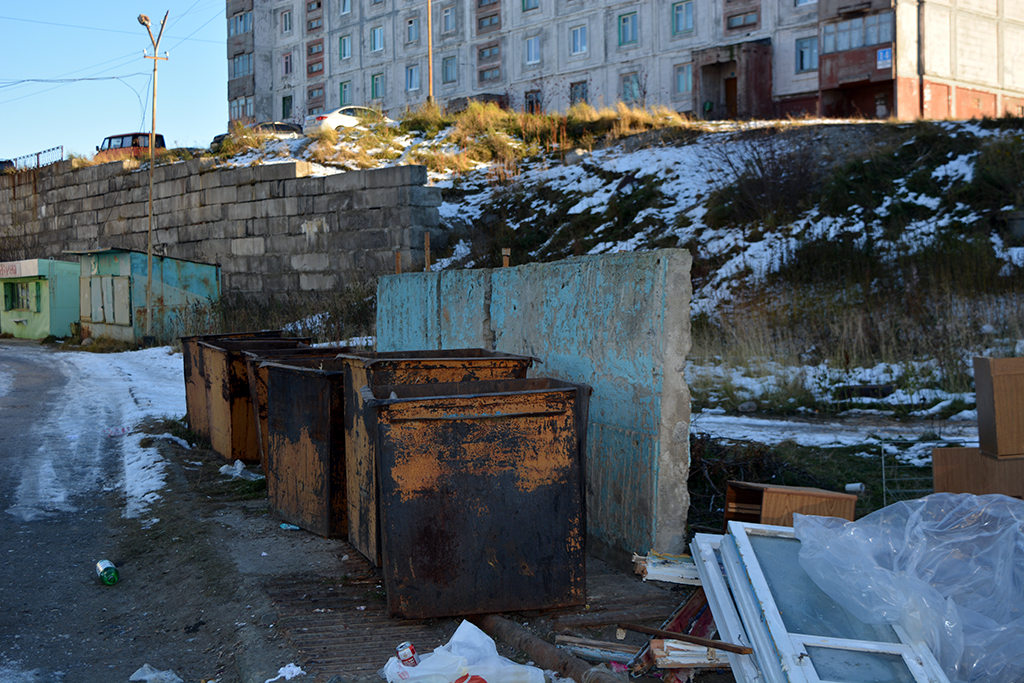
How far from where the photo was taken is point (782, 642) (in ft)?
10.3

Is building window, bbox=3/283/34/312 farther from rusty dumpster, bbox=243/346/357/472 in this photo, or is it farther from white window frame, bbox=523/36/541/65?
white window frame, bbox=523/36/541/65

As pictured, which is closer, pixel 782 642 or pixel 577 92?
pixel 782 642

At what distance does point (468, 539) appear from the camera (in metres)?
3.89

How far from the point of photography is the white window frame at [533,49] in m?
40.1

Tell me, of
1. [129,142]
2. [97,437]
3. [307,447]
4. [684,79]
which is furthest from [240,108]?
[307,447]

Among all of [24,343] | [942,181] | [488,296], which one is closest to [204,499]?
[488,296]

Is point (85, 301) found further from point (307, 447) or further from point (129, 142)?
point (307, 447)

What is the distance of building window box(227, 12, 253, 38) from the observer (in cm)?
5200

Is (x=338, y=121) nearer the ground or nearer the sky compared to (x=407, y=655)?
nearer the sky

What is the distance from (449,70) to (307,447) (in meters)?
41.5

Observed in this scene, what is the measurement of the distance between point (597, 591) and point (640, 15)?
36198 mm

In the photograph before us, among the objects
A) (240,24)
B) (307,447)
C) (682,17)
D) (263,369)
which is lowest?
(307,447)

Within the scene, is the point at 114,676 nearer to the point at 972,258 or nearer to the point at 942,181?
the point at 972,258

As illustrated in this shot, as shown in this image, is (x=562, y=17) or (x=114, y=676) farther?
(x=562, y=17)
